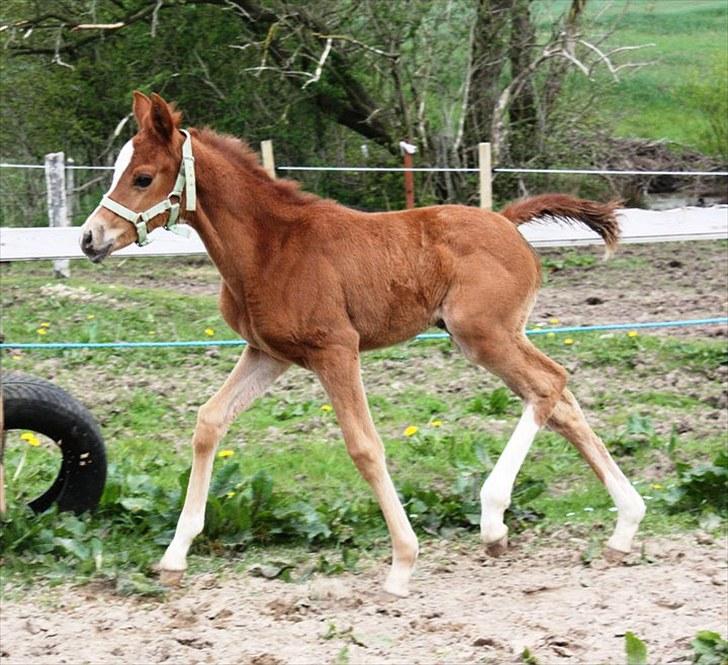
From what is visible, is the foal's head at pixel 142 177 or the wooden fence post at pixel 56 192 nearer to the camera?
the foal's head at pixel 142 177

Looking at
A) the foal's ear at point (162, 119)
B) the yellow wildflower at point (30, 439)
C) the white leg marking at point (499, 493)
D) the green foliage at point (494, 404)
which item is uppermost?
the foal's ear at point (162, 119)

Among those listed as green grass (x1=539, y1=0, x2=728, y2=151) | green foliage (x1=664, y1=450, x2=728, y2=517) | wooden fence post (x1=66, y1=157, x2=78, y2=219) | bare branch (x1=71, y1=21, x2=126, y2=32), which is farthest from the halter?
green grass (x1=539, y1=0, x2=728, y2=151)

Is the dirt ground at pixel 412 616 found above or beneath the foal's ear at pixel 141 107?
beneath

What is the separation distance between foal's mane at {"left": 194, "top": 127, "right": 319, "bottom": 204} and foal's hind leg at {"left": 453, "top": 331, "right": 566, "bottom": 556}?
1.00m

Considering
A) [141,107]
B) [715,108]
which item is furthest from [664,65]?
[141,107]

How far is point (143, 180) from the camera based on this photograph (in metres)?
5.13

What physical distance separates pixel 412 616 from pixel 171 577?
3.65 feet

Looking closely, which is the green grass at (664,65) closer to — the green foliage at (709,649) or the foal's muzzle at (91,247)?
the foal's muzzle at (91,247)

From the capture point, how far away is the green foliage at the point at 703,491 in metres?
6.32

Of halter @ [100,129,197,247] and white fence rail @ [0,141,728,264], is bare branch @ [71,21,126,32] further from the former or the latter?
halter @ [100,129,197,247]

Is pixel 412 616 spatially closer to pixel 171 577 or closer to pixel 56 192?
pixel 171 577

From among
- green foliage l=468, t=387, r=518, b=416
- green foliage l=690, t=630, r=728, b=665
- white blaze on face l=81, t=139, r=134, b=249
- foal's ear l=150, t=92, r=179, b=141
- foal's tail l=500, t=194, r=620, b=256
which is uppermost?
foal's ear l=150, t=92, r=179, b=141

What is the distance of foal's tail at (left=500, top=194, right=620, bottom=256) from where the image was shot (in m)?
5.91

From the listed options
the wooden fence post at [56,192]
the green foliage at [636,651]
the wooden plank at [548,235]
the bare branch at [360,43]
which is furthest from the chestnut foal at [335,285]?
the bare branch at [360,43]
